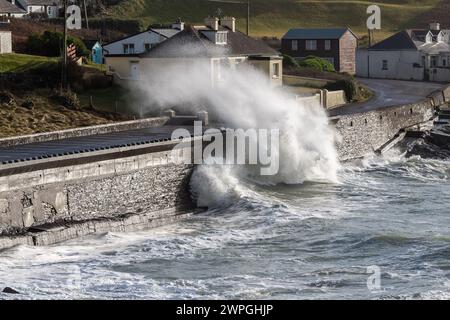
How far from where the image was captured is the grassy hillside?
9612 cm

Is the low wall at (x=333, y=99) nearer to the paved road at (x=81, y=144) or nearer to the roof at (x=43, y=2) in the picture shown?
the paved road at (x=81, y=144)

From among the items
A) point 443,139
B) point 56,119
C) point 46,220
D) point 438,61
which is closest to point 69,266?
point 46,220

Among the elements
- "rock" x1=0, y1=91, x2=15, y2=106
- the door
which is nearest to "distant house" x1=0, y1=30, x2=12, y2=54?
the door

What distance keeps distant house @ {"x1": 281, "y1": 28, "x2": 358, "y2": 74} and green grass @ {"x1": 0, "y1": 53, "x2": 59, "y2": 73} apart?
23.9m

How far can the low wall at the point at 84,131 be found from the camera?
3619 centimetres

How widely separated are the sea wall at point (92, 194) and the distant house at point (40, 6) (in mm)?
49960

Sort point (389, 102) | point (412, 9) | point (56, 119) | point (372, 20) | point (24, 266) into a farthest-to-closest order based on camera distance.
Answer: point (412, 9), point (372, 20), point (389, 102), point (56, 119), point (24, 266)

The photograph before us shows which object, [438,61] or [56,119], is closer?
[56,119]

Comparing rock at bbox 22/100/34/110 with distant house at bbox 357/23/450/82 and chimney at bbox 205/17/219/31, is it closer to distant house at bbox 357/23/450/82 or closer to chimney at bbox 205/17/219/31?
chimney at bbox 205/17/219/31

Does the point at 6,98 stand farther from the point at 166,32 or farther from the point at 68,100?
the point at 166,32

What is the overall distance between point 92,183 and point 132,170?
1896mm

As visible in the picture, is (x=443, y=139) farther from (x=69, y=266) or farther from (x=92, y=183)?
(x=69, y=266)

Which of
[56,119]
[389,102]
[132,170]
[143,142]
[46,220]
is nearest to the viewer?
[46,220]

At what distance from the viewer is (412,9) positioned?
106 m
